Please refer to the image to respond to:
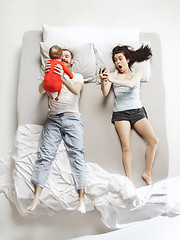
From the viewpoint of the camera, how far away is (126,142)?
1.81m

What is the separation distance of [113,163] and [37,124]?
61 cm

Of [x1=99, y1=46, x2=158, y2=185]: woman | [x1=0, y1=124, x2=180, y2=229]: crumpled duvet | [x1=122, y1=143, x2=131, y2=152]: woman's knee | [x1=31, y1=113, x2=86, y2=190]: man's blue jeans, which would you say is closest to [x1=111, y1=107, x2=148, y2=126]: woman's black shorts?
[x1=99, y1=46, x2=158, y2=185]: woman

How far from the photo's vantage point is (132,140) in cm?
184

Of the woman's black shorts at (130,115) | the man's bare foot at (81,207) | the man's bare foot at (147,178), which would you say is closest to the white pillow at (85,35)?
the woman's black shorts at (130,115)

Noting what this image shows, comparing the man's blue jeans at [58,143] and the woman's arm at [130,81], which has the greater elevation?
the woman's arm at [130,81]

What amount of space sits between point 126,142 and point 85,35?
92cm

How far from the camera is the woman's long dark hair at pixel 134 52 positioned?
78.0 inches

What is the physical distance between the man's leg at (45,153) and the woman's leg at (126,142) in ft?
1.39

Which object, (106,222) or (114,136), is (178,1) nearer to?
(114,136)

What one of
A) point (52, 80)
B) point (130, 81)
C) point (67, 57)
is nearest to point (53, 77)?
point (52, 80)

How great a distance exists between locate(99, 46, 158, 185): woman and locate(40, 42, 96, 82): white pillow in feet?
0.47

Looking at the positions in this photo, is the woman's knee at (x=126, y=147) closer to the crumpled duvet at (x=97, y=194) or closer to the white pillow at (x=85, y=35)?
the crumpled duvet at (x=97, y=194)

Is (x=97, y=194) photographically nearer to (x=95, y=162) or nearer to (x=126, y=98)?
(x=95, y=162)

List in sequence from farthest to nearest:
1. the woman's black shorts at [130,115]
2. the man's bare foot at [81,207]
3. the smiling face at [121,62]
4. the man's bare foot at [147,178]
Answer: the smiling face at [121,62] → the woman's black shorts at [130,115] → the man's bare foot at [147,178] → the man's bare foot at [81,207]
